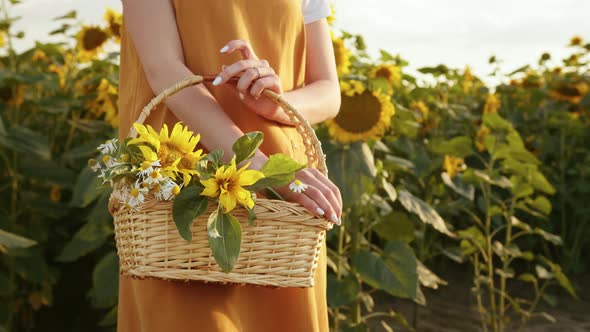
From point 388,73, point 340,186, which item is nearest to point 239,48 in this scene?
point 340,186

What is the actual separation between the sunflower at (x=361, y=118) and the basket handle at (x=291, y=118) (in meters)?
1.03

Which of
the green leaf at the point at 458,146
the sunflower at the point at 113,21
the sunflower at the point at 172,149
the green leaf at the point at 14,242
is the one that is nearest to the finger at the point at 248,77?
the sunflower at the point at 172,149

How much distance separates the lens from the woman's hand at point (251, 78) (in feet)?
3.89

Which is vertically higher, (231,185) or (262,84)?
(262,84)

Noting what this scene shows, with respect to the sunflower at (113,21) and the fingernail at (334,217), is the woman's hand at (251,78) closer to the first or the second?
the fingernail at (334,217)

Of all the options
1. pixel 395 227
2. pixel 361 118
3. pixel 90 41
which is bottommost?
pixel 395 227

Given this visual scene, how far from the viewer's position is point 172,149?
1.14 m

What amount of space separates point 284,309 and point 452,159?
215 centimetres

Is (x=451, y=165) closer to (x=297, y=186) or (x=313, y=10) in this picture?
(x=313, y=10)

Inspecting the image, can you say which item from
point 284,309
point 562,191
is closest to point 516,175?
point 562,191

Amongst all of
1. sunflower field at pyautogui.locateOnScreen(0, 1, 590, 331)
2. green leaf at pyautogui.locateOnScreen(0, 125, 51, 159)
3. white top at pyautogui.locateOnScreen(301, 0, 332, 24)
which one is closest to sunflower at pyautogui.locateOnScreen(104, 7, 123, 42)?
sunflower field at pyautogui.locateOnScreen(0, 1, 590, 331)

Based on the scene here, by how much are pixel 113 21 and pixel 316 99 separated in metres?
2.03

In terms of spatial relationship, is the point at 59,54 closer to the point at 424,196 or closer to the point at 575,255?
the point at 424,196

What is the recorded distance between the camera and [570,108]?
5055mm
